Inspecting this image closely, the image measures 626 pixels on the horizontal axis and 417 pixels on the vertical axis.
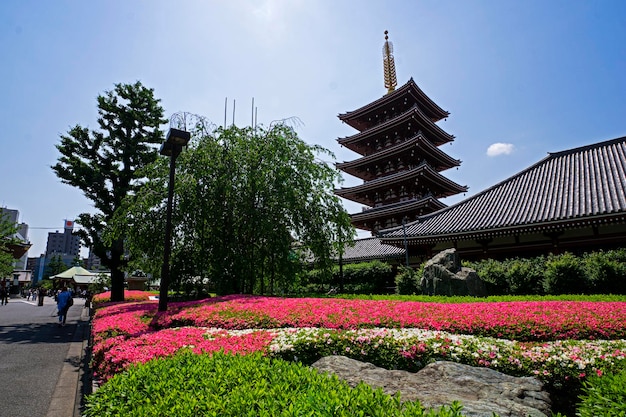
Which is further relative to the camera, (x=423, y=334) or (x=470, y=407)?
(x=423, y=334)

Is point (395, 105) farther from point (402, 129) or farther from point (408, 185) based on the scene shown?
point (408, 185)

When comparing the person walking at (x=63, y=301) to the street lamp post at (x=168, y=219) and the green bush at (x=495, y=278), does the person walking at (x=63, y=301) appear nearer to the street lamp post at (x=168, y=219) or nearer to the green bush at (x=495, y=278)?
the street lamp post at (x=168, y=219)

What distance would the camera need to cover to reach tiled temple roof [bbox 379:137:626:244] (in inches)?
Answer: 541

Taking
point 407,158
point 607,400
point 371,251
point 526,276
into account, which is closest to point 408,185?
point 407,158

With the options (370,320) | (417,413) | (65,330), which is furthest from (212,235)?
(417,413)

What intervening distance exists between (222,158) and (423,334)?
10.5 m

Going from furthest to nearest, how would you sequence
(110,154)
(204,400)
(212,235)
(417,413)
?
1. (110,154)
2. (212,235)
3. (204,400)
4. (417,413)

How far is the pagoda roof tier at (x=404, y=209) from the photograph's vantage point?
26.0m

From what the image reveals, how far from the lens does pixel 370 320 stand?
698cm

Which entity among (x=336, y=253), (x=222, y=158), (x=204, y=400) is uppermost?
(x=222, y=158)

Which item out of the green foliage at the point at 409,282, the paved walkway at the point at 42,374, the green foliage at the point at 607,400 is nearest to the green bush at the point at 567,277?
the green foliage at the point at 409,282

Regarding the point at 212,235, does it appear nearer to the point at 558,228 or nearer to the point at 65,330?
the point at 65,330

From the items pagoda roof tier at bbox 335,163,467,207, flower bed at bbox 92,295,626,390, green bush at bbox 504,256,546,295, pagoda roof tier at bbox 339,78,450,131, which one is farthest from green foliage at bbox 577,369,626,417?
pagoda roof tier at bbox 339,78,450,131

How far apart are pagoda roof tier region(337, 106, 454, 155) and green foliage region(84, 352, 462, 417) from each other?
90.3ft
